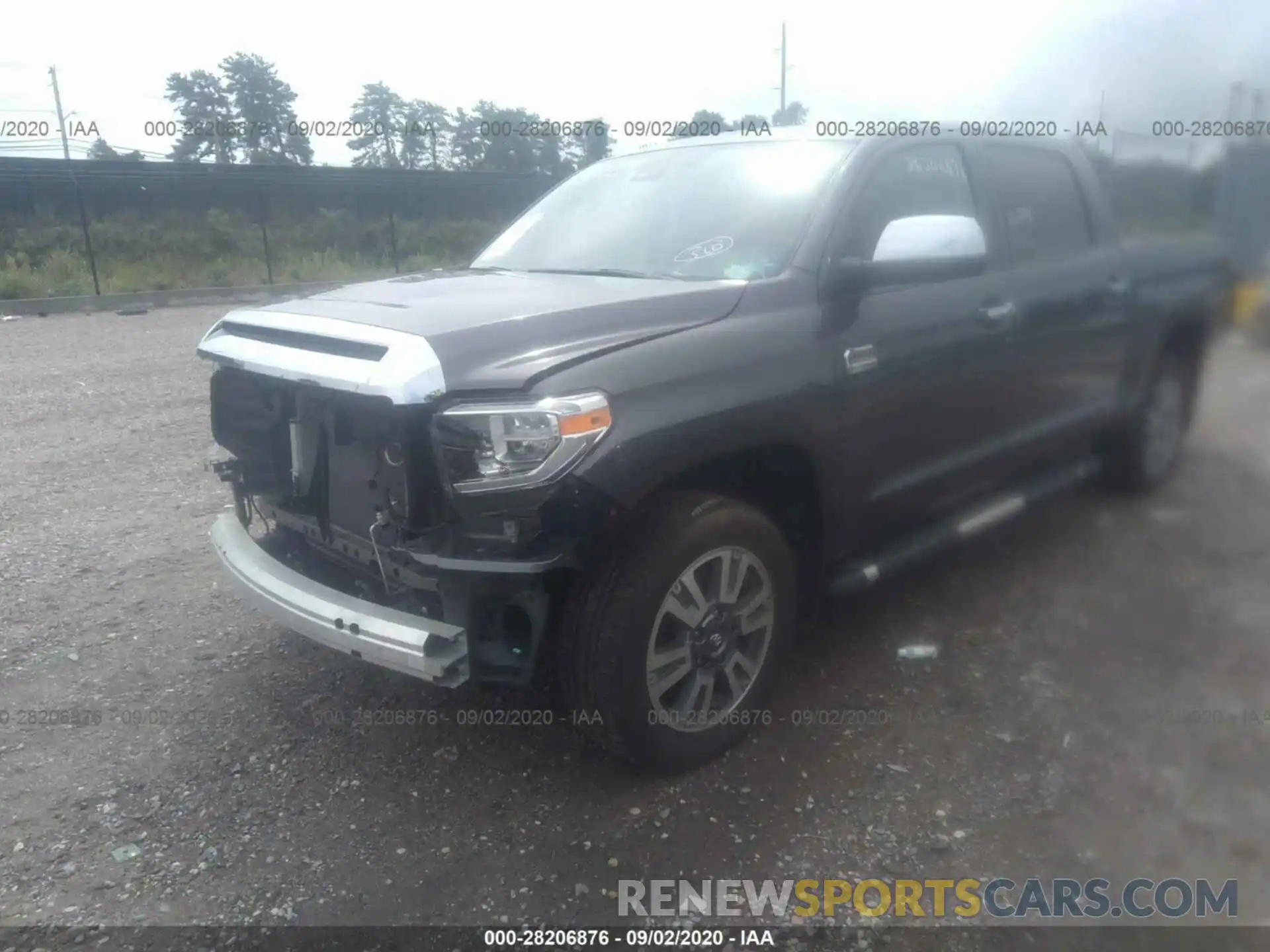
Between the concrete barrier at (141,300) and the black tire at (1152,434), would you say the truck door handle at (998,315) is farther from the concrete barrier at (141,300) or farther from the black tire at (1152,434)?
the concrete barrier at (141,300)

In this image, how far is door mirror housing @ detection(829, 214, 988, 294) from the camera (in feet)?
9.60

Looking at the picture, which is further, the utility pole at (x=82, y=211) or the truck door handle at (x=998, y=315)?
the utility pole at (x=82, y=211)

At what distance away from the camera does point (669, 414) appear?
8.13 ft

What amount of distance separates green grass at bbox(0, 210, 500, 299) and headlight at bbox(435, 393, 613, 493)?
662 inches

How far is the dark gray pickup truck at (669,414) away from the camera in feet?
7.75

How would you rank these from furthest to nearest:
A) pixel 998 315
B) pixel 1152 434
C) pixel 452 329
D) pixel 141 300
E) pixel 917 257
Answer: pixel 141 300 < pixel 1152 434 < pixel 998 315 < pixel 917 257 < pixel 452 329

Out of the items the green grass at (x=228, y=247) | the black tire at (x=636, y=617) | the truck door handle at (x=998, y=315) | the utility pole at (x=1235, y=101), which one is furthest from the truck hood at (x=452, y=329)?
the green grass at (x=228, y=247)

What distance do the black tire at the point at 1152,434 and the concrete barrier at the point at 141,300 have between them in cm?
1139

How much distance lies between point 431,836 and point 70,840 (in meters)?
0.96

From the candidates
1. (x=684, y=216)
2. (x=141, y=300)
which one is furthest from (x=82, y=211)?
(x=684, y=216)

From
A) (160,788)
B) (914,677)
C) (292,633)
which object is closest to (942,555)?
(914,677)

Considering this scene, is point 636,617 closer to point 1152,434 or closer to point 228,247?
point 1152,434

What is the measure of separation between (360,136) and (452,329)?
62.1 ft

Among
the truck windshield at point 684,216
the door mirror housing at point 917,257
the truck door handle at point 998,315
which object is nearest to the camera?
the door mirror housing at point 917,257
